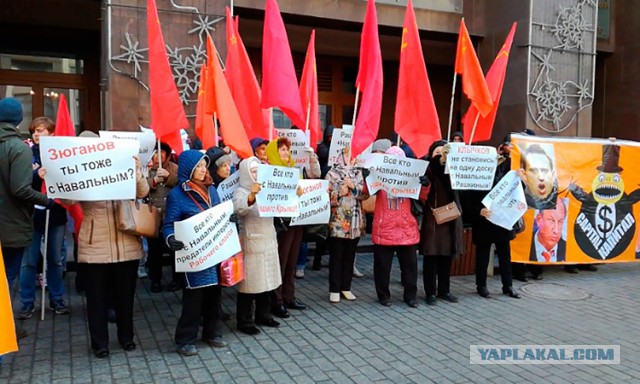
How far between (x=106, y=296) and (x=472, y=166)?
4096mm

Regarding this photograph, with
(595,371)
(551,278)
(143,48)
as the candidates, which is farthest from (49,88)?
(595,371)

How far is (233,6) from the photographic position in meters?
9.10

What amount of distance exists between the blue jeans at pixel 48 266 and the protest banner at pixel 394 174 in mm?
3396

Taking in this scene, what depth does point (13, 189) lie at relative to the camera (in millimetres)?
4188

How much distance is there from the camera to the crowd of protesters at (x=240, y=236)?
4.30 meters

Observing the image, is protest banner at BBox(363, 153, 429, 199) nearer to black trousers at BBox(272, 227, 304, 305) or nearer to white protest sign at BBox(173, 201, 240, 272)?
black trousers at BBox(272, 227, 304, 305)

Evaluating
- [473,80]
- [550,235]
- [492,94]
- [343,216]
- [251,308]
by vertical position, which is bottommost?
[251,308]

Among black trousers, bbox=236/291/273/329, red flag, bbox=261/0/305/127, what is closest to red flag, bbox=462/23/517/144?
red flag, bbox=261/0/305/127

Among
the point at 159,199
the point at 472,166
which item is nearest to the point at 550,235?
the point at 472,166

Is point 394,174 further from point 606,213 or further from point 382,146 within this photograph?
point 606,213

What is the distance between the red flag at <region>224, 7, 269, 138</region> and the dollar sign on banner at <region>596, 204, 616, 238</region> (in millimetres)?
5145

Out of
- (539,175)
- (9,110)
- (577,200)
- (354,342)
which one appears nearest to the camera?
(9,110)

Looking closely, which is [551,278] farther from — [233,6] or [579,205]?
[233,6]

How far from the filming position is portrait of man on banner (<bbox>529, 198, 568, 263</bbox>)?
729 centimetres
